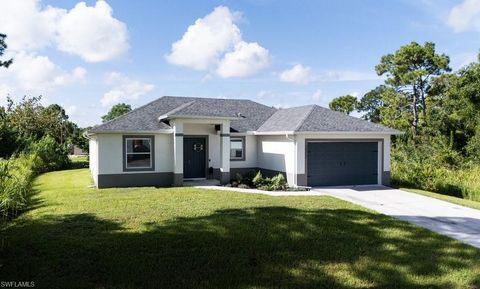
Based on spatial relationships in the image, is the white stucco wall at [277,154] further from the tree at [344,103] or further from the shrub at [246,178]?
the tree at [344,103]

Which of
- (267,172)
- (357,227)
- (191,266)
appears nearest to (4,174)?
(191,266)

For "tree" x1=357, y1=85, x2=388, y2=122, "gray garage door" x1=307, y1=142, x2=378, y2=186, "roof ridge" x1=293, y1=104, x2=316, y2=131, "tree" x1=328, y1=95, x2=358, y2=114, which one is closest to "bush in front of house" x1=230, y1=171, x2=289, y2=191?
"gray garage door" x1=307, y1=142, x2=378, y2=186

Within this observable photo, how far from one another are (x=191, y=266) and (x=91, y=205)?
23.1 feet

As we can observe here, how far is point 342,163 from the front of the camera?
17.6 m

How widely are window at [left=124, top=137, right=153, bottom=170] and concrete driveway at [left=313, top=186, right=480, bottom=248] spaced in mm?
8245

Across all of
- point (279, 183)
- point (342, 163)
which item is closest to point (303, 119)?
point (342, 163)

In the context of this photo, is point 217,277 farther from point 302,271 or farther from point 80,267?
point 80,267

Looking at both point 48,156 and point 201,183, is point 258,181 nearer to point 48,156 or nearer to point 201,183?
point 201,183

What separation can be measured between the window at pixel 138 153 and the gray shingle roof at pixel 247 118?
Result: 0.61 m

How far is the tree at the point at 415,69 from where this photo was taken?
35.4 metres

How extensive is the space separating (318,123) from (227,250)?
1162 cm

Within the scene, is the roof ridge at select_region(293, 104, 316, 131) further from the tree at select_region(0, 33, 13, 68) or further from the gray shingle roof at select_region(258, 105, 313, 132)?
the tree at select_region(0, 33, 13, 68)

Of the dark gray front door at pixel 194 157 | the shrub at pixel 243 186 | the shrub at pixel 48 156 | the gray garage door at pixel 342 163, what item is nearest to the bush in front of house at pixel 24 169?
the shrub at pixel 48 156

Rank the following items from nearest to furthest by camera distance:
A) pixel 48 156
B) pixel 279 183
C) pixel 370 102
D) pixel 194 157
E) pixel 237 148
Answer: pixel 279 183, pixel 194 157, pixel 237 148, pixel 48 156, pixel 370 102
